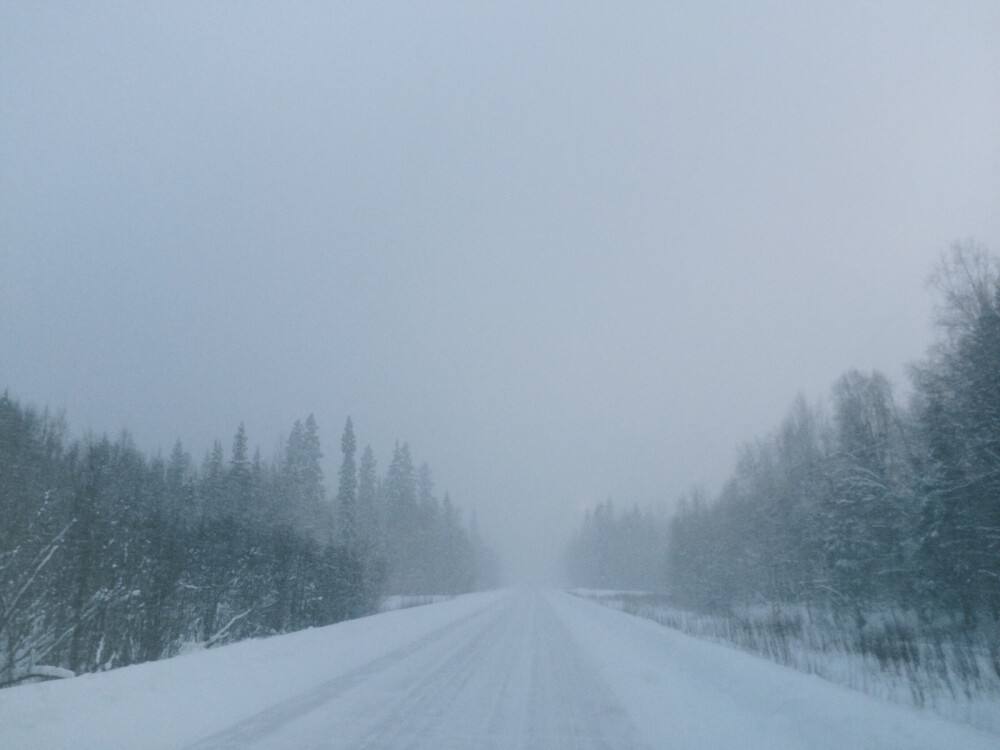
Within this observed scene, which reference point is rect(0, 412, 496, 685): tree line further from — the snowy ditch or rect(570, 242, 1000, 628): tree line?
rect(570, 242, 1000, 628): tree line

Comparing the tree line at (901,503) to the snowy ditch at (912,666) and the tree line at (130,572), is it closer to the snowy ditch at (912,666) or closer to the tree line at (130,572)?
the snowy ditch at (912,666)

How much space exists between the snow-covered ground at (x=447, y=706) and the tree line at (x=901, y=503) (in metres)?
13.8

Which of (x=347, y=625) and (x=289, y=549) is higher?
(x=289, y=549)

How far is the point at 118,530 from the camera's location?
1598 cm

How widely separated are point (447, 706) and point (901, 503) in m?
27.4

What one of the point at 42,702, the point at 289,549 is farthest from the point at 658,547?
the point at 42,702

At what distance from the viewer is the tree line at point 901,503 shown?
21969 millimetres

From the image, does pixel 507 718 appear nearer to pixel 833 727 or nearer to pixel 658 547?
pixel 833 727

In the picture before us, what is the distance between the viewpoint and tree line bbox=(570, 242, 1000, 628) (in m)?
22.0

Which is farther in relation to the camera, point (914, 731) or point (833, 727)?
point (833, 727)

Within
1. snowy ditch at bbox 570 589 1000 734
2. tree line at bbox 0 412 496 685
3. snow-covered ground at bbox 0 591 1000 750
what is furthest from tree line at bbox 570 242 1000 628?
tree line at bbox 0 412 496 685

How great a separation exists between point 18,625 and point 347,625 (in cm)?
878

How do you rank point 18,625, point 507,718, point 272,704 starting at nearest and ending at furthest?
point 507,718
point 272,704
point 18,625

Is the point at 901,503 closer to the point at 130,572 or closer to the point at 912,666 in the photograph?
the point at 912,666
